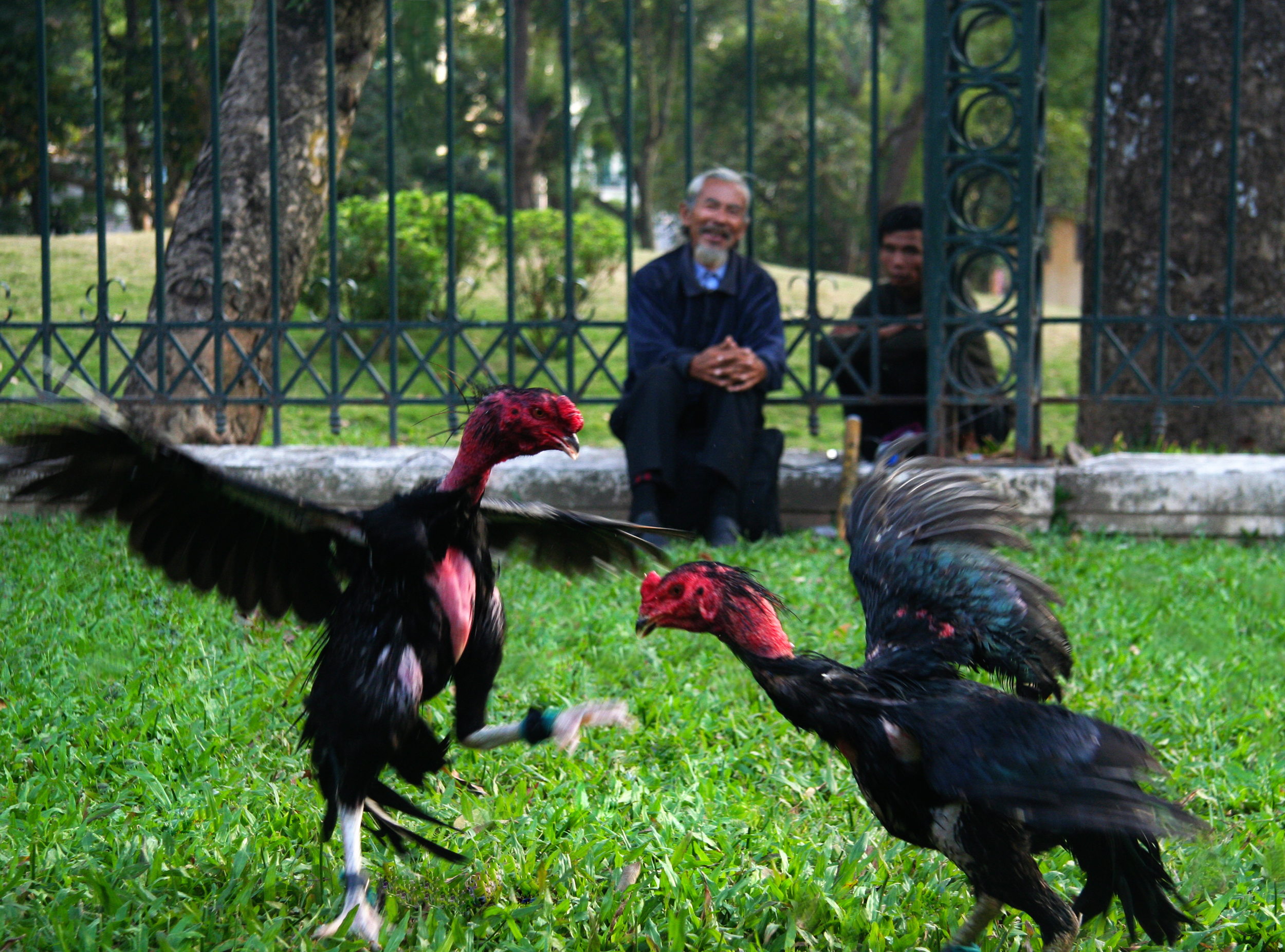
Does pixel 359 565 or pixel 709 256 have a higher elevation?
pixel 709 256

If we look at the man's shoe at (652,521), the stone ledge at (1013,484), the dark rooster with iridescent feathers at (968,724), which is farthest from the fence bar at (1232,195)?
the dark rooster with iridescent feathers at (968,724)

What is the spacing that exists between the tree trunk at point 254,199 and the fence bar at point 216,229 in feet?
1.13

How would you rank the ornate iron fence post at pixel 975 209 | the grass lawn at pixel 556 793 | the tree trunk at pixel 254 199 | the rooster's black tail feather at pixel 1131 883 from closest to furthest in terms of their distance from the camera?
the rooster's black tail feather at pixel 1131 883, the grass lawn at pixel 556 793, the ornate iron fence post at pixel 975 209, the tree trunk at pixel 254 199

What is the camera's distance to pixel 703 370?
5.81 meters

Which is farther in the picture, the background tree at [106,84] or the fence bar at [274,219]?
the background tree at [106,84]

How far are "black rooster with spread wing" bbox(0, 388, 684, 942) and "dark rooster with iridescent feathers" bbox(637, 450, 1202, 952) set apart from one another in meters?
0.42

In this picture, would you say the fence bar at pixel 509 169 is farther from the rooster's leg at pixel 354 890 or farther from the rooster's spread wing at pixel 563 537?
the rooster's leg at pixel 354 890

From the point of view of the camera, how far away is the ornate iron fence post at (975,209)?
5.77 meters

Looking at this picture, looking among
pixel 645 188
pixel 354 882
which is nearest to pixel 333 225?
pixel 354 882

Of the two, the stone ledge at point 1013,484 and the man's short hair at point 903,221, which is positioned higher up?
the man's short hair at point 903,221

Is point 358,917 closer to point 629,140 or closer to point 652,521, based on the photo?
point 652,521

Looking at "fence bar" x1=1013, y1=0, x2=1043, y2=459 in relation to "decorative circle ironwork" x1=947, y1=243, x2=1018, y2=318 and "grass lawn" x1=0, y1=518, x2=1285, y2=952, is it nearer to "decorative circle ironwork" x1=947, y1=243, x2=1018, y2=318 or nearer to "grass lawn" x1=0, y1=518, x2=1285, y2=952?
"decorative circle ironwork" x1=947, y1=243, x2=1018, y2=318

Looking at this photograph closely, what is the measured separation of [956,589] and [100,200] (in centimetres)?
494

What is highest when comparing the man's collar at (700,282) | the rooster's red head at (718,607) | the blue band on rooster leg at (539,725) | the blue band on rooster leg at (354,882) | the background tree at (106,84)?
the background tree at (106,84)
